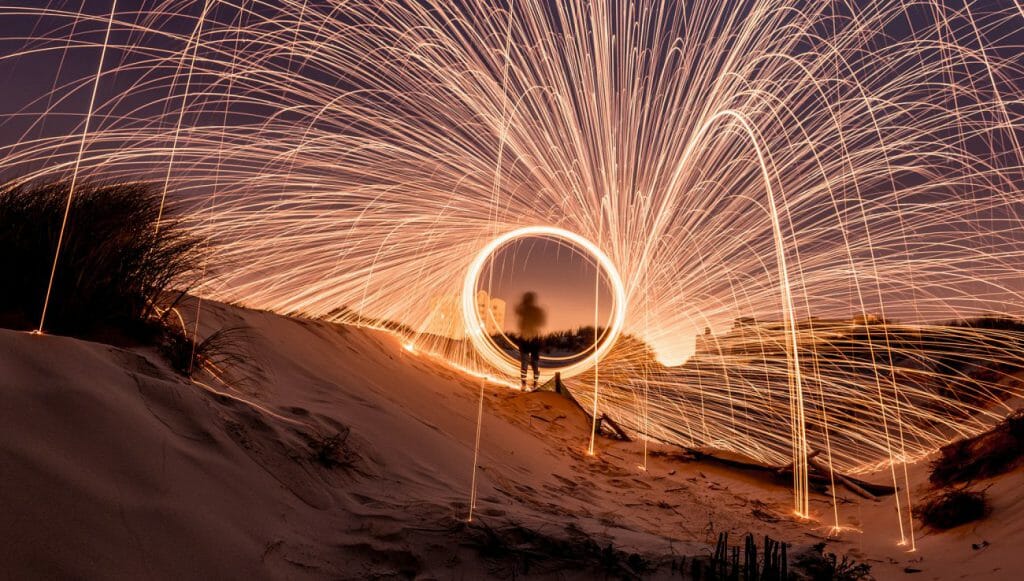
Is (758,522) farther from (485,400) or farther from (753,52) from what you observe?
(753,52)

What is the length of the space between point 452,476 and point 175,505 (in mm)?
2881

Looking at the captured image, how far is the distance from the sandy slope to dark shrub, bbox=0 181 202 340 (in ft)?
1.46

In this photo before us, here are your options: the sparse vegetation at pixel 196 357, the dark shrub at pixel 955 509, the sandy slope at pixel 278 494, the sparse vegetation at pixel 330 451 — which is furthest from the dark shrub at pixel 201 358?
the dark shrub at pixel 955 509

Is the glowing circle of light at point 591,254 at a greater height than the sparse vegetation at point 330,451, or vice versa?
the glowing circle of light at point 591,254

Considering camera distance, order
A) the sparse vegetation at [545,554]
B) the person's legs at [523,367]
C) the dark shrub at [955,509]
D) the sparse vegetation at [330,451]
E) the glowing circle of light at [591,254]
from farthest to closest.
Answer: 1. the person's legs at [523,367]
2. the glowing circle of light at [591,254]
3. the dark shrub at [955,509]
4. the sparse vegetation at [330,451]
5. the sparse vegetation at [545,554]

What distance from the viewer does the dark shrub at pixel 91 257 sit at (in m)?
3.34

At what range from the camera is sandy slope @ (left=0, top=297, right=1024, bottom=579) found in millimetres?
2049

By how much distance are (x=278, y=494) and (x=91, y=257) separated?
1990 millimetres

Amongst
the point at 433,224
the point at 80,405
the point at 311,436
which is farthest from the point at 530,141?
the point at 80,405

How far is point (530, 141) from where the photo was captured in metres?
10.6

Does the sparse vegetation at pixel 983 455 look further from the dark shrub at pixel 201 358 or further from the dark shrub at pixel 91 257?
the dark shrub at pixel 91 257

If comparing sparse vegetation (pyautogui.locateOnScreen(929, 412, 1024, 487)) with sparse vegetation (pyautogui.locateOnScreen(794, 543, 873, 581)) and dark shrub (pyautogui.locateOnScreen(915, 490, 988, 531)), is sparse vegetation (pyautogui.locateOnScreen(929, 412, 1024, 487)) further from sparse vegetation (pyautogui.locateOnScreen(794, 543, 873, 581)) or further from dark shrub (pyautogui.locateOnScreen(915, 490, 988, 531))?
sparse vegetation (pyautogui.locateOnScreen(794, 543, 873, 581))

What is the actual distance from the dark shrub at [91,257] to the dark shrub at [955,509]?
6429 mm

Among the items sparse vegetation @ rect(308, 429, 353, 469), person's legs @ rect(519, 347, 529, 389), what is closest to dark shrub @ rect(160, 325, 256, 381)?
sparse vegetation @ rect(308, 429, 353, 469)
